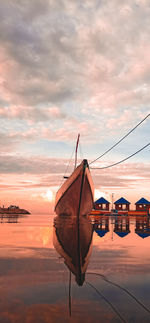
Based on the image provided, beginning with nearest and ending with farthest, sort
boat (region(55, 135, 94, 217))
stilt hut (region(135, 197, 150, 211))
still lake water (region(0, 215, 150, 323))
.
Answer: still lake water (region(0, 215, 150, 323))
boat (region(55, 135, 94, 217))
stilt hut (region(135, 197, 150, 211))

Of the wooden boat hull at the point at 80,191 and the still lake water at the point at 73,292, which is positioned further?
the wooden boat hull at the point at 80,191

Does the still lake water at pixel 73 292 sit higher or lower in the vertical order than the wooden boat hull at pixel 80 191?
lower

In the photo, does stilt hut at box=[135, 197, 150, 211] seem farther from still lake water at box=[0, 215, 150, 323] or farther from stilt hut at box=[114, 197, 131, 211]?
still lake water at box=[0, 215, 150, 323]

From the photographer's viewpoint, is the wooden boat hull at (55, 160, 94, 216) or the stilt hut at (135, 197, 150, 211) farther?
the stilt hut at (135, 197, 150, 211)

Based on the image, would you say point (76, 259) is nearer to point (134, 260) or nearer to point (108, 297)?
point (134, 260)

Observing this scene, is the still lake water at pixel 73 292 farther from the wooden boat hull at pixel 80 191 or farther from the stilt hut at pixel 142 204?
the stilt hut at pixel 142 204

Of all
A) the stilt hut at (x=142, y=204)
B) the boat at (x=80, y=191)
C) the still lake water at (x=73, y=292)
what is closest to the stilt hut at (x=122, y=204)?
the stilt hut at (x=142, y=204)

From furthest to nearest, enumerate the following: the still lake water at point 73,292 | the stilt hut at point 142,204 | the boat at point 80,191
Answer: the stilt hut at point 142,204
the boat at point 80,191
the still lake water at point 73,292

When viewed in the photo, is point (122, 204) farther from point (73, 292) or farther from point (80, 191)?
point (73, 292)

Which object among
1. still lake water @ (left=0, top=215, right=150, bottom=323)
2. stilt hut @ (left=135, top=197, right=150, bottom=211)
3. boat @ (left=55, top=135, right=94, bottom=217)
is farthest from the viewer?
stilt hut @ (left=135, top=197, right=150, bottom=211)

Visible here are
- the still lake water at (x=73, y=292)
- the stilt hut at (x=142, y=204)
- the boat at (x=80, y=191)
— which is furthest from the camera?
the stilt hut at (x=142, y=204)

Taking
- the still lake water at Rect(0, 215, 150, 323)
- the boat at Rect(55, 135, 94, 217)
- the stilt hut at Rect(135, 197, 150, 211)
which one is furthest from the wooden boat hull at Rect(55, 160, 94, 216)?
the stilt hut at Rect(135, 197, 150, 211)

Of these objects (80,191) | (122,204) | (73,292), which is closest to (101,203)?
(122,204)

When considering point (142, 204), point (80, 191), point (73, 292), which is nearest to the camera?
point (73, 292)
